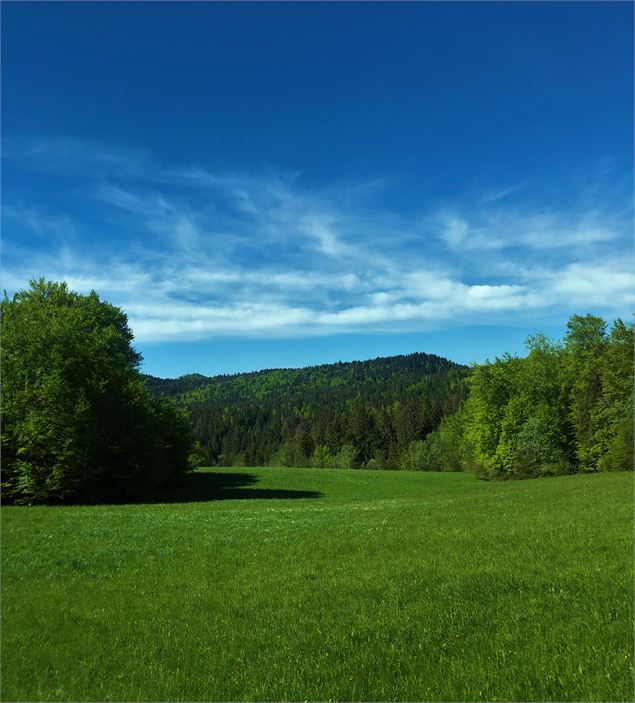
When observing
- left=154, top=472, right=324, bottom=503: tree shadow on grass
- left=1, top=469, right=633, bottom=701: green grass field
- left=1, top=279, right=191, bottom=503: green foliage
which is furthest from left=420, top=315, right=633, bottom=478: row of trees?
left=1, top=279, right=191, bottom=503: green foliage

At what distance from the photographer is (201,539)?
2097 centimetres

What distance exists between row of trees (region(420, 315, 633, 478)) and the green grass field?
45647 millimetres

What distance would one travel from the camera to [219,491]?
179 feet

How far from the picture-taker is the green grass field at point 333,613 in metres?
7.11

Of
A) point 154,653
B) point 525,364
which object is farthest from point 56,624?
point 525,364

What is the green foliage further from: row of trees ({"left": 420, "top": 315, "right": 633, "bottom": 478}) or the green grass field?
row of trees ({"left": 420, "top": 315, "right": 633, "bottom": 478})

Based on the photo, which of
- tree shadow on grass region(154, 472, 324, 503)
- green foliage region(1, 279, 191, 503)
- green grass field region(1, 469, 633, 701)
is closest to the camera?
green grass field region(1, 469, 633, 701)

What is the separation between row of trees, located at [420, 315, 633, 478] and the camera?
59.8m

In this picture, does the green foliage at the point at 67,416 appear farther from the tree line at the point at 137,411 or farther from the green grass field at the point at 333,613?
the green grass field at the point at 333,613

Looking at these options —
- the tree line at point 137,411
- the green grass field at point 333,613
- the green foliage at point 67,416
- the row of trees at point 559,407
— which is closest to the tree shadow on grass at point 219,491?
the tree line at point 137,411

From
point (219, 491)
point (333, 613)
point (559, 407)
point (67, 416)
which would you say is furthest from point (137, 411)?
point (559, 407)

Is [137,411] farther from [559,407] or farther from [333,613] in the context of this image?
[559,407]

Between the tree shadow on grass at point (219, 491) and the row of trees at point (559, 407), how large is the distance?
31.5 metres

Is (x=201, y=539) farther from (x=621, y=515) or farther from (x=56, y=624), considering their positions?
(x=621, y=515)
